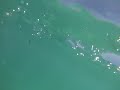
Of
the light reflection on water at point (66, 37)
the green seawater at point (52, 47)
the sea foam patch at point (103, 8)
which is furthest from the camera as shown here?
the light reflection on water at point (66, 37)

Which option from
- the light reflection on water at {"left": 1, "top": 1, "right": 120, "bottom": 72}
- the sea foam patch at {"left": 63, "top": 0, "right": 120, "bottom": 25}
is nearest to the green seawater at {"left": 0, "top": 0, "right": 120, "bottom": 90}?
the light reflection on water at {"left": 1, "top": 1, "right": 120, "bottom": 72}

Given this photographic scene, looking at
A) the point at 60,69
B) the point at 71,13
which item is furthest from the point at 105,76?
the point at 71,13

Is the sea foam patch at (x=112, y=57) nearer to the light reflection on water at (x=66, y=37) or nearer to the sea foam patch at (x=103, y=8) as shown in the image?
the light reflection on water at (x=66, y=37)

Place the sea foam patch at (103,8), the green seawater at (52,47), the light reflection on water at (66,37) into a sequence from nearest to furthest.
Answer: the sea foam patch at (103,8), the green seawater at (52,47), the light reflection on water at (66,37)

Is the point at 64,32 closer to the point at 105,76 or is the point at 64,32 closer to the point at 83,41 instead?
the point at 83,41

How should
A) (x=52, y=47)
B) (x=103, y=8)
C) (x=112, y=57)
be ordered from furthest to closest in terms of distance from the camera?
(x=52, y=47), (x=112, y=57), (x=103, y=8)

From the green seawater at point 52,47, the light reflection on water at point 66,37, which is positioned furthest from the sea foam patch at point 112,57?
the green seawater at point 52,47

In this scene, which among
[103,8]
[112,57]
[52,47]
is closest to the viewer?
[103,8]

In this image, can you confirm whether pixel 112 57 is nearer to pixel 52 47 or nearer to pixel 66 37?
pixel 66 37

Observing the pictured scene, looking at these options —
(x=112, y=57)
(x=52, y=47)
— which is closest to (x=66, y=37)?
(x=52, y=47)
